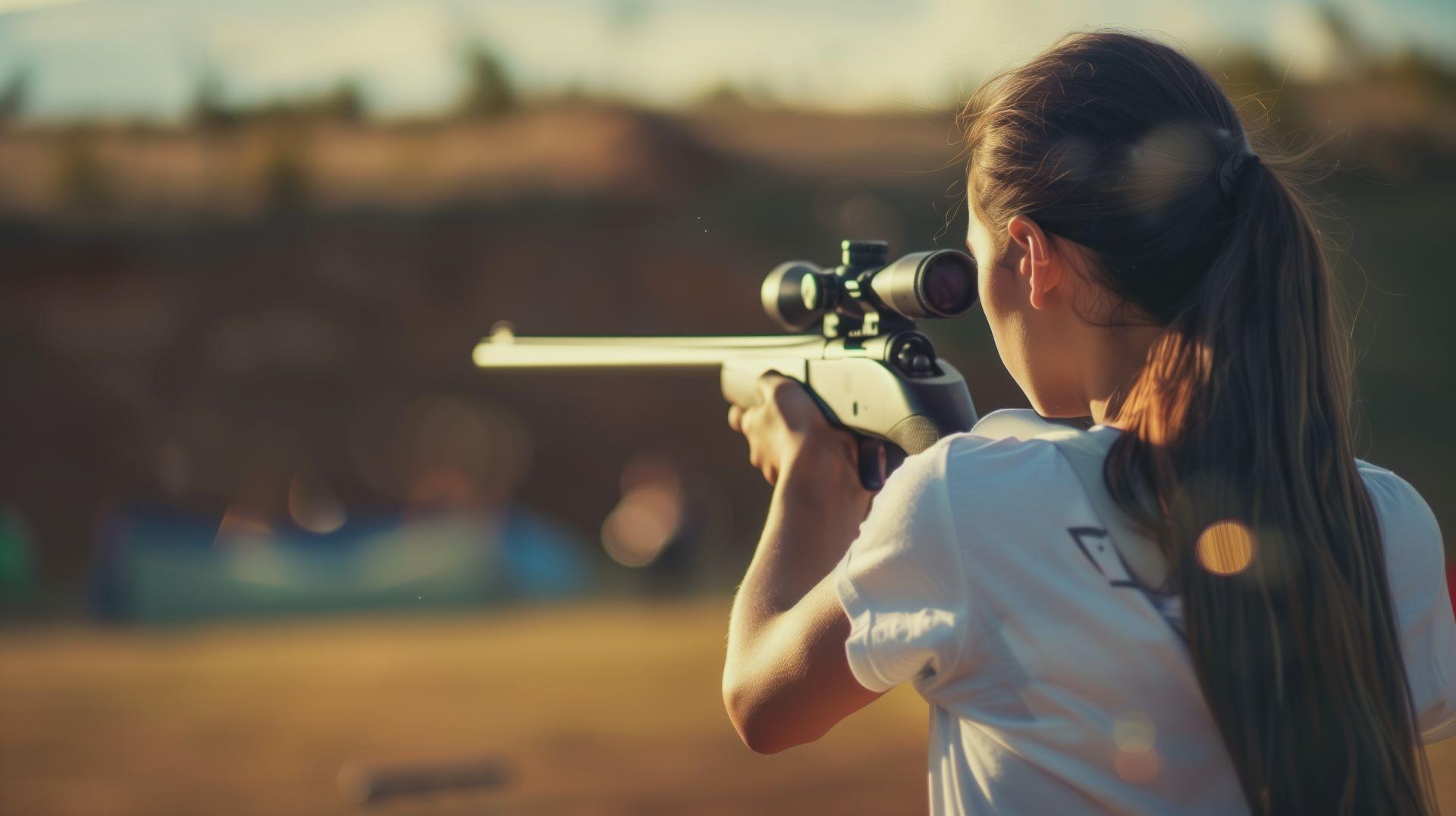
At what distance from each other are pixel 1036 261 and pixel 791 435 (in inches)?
28.1

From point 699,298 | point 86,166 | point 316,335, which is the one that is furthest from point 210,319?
point 699,298

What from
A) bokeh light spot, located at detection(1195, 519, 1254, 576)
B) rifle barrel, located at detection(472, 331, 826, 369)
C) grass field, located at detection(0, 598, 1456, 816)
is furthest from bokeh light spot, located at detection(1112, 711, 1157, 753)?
grass field, located at detection(0, 598, 1456, 816)

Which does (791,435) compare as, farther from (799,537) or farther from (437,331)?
(437,331)

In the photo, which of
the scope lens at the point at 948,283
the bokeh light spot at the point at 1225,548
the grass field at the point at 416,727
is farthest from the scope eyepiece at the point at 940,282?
the grass field at the point at 416,727

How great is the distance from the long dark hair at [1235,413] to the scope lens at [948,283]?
14.3 inches

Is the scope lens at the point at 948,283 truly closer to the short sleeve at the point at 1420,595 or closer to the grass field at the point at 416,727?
the short sleeve at the point at 1420,595

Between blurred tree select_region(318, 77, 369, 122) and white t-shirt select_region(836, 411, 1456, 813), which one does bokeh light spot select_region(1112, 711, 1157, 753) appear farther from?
blurred tree select_region(318, 77, 369, 122)

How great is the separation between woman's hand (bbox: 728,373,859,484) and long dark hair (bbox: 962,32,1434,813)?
23.4 inches

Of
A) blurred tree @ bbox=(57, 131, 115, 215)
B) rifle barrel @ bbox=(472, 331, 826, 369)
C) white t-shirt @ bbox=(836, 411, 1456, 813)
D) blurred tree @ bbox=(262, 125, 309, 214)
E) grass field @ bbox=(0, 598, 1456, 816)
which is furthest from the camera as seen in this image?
blurred tree @ bbox=(262, 125, 309, 214)

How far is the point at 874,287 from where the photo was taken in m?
2.00

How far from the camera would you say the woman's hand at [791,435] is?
192 cm

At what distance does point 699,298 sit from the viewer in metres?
19.9

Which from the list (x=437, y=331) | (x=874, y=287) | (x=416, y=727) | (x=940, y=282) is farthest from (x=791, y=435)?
(x=437, y=331)

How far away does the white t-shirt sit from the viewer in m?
1.14
